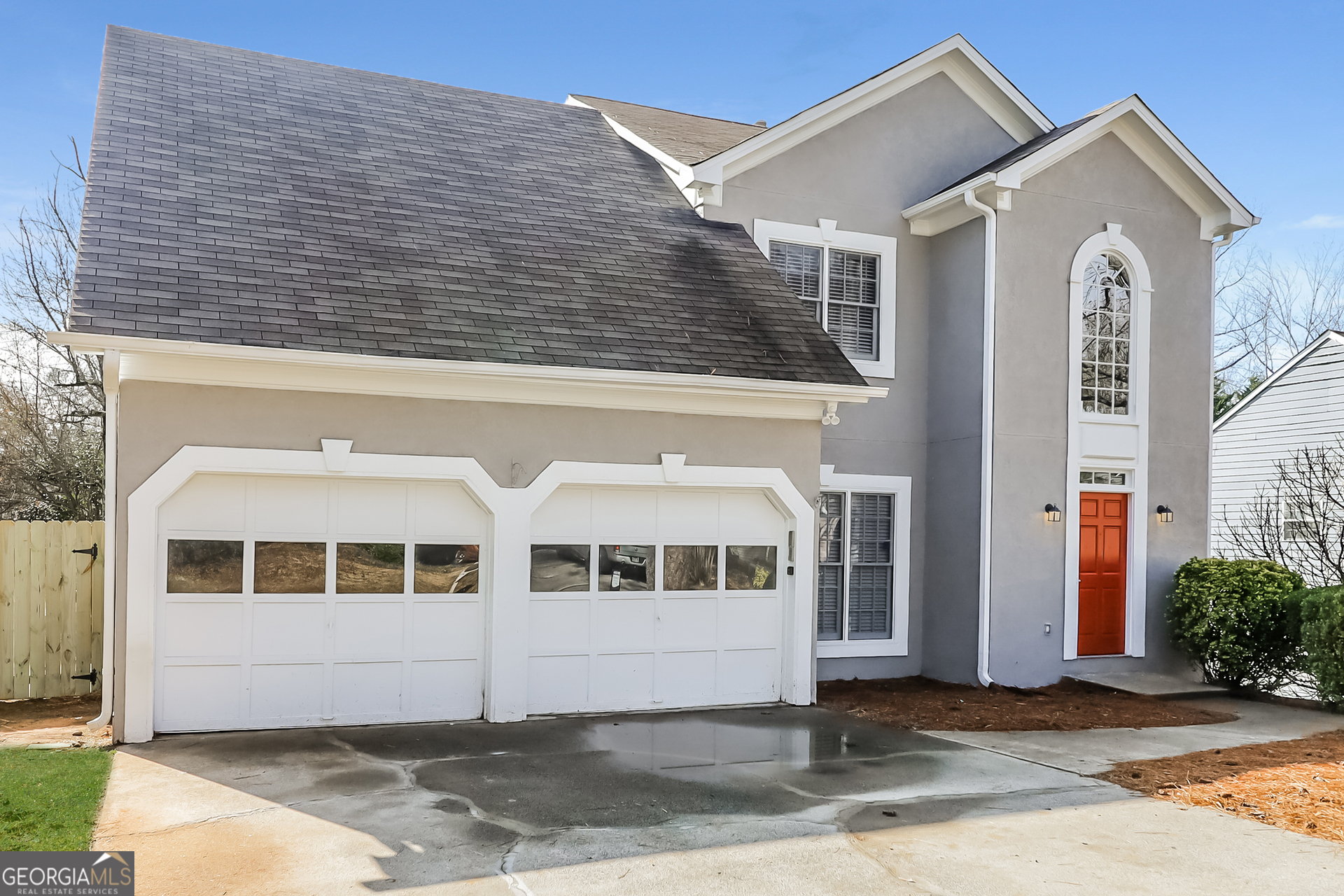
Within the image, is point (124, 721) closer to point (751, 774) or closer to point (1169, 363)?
point (751, 774)

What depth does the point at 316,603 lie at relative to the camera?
8664 mm

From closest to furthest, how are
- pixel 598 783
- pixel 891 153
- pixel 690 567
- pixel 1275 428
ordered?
pixel 598 783 < pixel 690 567 < pixel 891 153 < pixel 1275 428

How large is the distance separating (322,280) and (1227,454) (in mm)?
19494

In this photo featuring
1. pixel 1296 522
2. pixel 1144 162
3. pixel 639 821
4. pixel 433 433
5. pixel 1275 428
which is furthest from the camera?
pixel 1275 428

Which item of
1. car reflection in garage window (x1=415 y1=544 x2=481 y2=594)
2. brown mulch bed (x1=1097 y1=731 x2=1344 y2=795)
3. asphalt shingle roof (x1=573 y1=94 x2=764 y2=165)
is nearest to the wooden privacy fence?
car reflection in garage window (x1=415 y1=544 x2=481 y2=594)

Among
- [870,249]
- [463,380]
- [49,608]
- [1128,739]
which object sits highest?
[870,249]

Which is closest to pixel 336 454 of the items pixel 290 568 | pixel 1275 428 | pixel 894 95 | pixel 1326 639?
pixel 290 568

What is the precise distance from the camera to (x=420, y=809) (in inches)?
252

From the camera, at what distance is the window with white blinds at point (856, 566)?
12.1 m

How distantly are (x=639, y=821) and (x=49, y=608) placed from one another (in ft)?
23.8

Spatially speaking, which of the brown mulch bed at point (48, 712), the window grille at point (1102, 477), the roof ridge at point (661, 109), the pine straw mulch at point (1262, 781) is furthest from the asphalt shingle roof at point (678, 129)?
the brown mulch bed at point (48, 712)

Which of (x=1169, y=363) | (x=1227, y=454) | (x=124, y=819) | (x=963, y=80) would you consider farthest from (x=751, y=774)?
(x=1227, y=454)

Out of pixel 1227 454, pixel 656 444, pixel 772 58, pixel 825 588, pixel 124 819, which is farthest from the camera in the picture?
pixel 772 58

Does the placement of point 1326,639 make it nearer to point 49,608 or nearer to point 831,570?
point 831,570
